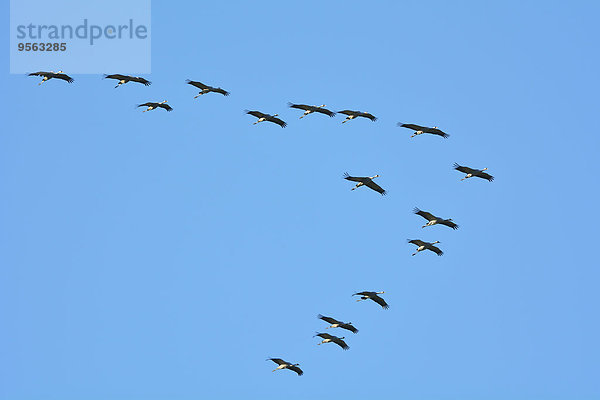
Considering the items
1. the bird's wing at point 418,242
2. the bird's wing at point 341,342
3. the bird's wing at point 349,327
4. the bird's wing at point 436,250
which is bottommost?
the bird's wing at point 341,342

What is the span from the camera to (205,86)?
15012cm

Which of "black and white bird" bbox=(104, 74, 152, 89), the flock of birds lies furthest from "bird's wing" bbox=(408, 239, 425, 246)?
"black and white bird" bbox=(104, 74, 152, 89)

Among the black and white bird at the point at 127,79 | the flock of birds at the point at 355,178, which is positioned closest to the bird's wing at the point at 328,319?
the flock of birds at the point at 355,178

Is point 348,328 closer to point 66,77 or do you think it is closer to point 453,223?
point 453,223

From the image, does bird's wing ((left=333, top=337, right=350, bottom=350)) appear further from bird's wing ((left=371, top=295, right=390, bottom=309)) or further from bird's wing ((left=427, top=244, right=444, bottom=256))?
bird's wing ((left=427, top=244, right=444, bottom=256))

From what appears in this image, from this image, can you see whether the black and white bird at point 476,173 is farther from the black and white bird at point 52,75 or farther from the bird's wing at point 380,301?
the black and white bird at point 52,75

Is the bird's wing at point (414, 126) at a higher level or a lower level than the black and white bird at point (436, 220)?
higher

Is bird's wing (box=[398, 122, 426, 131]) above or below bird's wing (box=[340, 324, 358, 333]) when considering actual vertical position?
above

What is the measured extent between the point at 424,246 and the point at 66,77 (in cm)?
3751

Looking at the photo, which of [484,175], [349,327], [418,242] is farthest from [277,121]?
[349,327]

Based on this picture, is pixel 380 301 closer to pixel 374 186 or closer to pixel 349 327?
pixel 349 327

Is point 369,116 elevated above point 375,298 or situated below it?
above

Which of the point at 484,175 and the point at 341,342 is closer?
the point at 484,175

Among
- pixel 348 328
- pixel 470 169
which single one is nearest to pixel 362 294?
pixel 348 328
